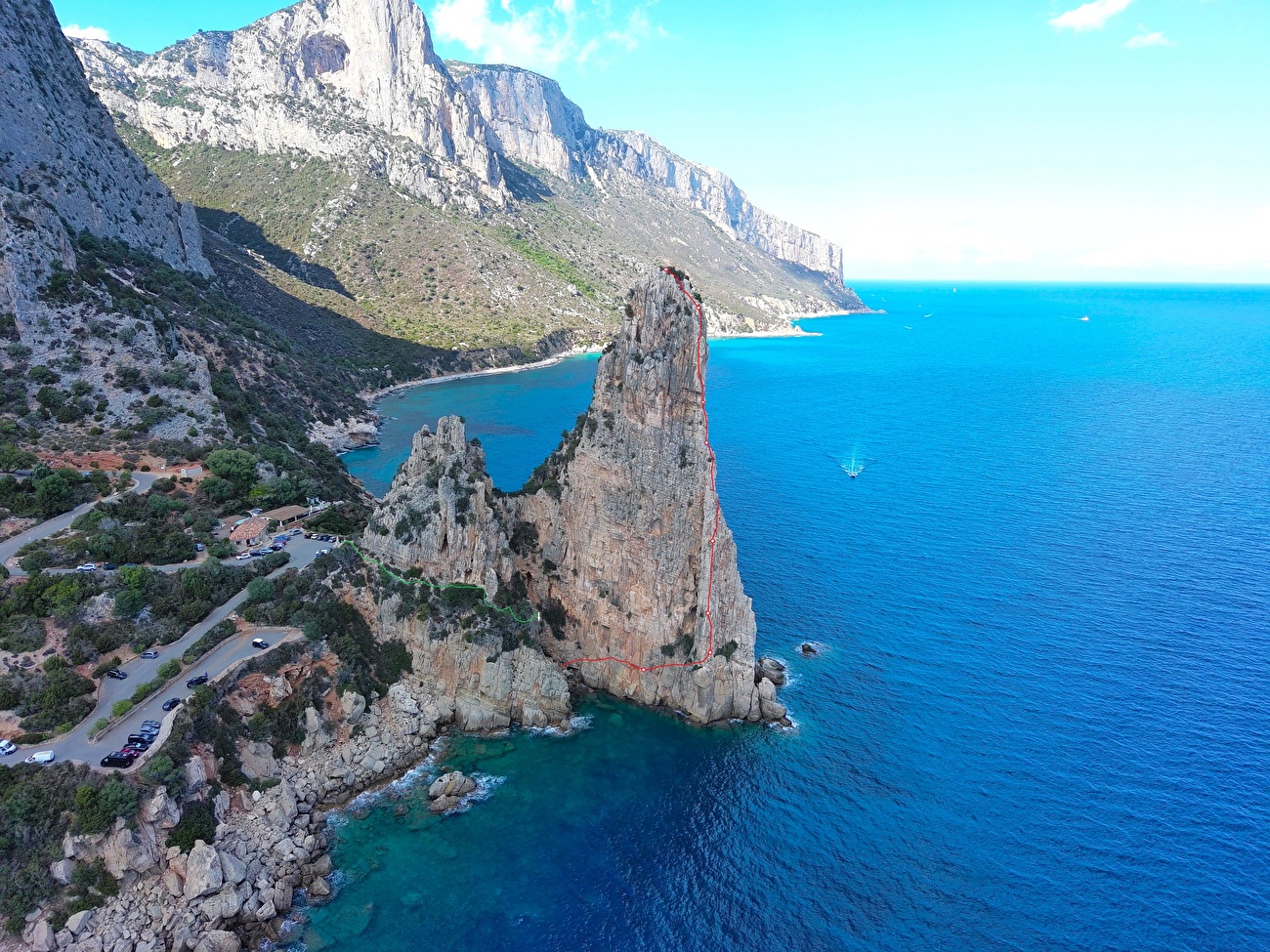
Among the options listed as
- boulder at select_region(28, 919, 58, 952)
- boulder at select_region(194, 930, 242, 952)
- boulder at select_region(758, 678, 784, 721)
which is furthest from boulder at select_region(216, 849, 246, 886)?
boulder at select_region(758, 678, 784, 721)

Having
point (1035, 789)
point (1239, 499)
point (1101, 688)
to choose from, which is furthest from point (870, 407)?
point (1035, 789)

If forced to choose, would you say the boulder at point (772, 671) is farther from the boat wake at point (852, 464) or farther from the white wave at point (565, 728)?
the boat wake at point (852, 464)

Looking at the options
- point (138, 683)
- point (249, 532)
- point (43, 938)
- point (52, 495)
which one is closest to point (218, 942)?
point (43, 938)

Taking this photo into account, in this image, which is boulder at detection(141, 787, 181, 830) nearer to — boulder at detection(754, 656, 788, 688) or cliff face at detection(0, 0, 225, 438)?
boulder at detection(754, 656, 788, 688)

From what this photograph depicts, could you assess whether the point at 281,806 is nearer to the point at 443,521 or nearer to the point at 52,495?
the point at 443,521

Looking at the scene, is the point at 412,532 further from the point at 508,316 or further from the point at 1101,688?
the point at 508,316

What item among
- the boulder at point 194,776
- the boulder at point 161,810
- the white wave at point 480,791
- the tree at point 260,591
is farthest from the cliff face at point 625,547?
the boulder at point 161,810
